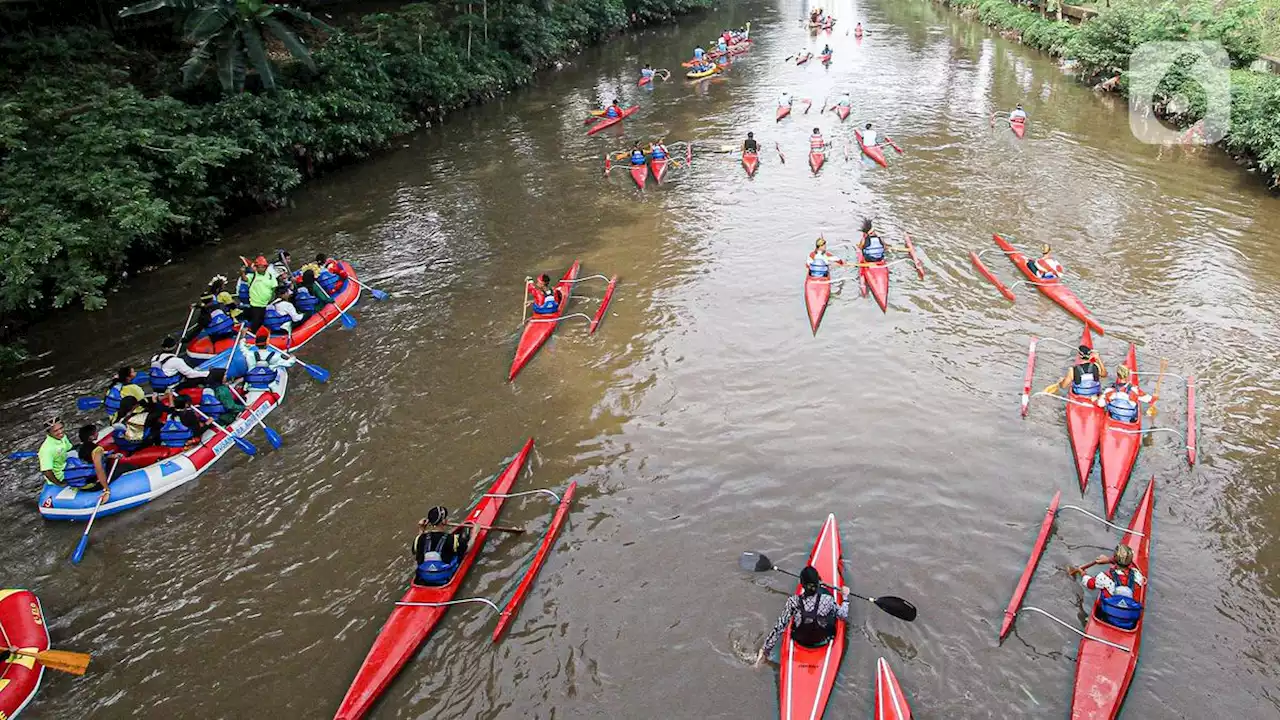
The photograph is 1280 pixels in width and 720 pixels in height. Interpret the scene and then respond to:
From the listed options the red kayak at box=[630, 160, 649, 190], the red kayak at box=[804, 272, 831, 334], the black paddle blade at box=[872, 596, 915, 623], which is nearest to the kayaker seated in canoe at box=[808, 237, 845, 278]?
the red kayak at box=[804, 272, 831, 334]

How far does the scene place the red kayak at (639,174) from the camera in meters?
22.2

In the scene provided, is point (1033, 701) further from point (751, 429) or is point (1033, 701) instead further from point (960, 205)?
point (960, 205)

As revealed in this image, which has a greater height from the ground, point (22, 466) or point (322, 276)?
point (322, 276)

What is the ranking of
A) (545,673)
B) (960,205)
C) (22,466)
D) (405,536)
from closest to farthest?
(545,673)
(405,536)
(22,466)
(960,205)

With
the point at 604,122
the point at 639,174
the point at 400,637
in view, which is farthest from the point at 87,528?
the point at 604,122

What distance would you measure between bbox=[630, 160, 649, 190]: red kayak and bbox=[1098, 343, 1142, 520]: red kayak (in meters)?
14.5

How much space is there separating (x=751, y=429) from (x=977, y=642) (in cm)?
463

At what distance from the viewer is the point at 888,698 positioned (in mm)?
7328

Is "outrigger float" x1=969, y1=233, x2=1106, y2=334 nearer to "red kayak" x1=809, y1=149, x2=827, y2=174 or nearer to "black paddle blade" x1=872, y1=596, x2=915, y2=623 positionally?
"red kayak" x1=809, y1=149, x2=827, y2=174

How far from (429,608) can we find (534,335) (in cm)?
664

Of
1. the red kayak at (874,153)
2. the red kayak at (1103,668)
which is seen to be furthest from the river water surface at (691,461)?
the red kayak at (874,153)

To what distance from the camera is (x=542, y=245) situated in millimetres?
18719

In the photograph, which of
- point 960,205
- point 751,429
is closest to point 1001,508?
point 751,429

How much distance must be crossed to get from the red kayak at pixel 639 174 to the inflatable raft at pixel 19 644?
1745 centimetres
